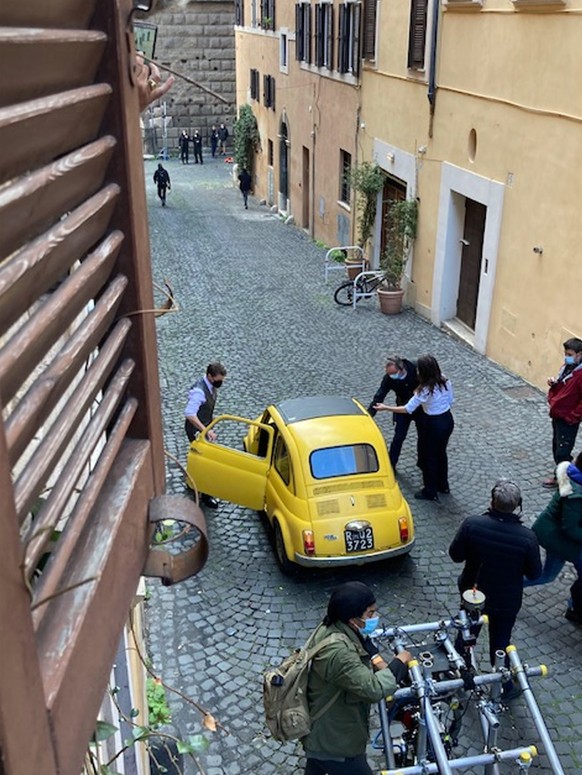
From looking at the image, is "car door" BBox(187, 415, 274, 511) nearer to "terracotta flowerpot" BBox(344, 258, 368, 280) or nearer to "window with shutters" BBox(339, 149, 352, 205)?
"terracotta flowerpot" BBox(344, 258, 368, 280)

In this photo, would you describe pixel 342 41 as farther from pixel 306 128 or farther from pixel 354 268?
pixel 354 268

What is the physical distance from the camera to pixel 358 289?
15.9 m

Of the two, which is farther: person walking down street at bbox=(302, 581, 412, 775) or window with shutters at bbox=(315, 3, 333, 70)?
window with shutters at bbox=(315, 3, 333, 70)

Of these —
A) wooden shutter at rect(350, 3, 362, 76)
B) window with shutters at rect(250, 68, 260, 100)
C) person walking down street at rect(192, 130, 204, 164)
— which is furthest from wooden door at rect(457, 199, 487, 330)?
person walking down street at rect(192, 130, 204, 164)

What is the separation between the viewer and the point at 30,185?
1303mm

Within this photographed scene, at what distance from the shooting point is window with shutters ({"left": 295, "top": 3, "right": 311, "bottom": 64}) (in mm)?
21688

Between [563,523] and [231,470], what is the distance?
10.2ft

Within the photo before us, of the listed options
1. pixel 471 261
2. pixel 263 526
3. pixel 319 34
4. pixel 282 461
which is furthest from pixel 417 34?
pixel 263 526

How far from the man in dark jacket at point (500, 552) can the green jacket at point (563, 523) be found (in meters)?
0.58

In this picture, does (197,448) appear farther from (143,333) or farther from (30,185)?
(30,185)

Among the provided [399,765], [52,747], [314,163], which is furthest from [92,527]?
[314,163]

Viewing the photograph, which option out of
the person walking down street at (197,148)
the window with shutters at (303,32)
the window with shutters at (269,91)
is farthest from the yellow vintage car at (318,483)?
the person walking down street at (197,148)

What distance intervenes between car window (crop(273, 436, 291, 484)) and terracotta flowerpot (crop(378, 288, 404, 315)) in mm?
8065

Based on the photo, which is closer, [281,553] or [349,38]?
[281,553]
